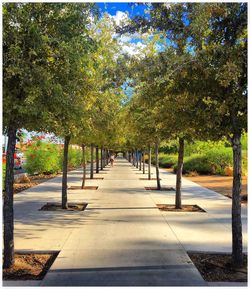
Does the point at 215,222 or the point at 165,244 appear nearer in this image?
the point at 165,244

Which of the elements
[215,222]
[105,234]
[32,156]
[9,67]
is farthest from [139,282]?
[32,156]

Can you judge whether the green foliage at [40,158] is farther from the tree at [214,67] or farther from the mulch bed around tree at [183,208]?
the tree at [214,67]

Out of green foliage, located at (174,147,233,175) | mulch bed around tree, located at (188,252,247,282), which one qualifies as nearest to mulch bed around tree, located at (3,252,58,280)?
mulch bed around tree, located at (188,252,247,282)

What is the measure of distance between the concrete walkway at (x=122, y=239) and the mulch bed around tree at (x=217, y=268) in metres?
0.19

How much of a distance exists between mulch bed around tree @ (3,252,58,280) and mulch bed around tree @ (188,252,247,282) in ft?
7.80

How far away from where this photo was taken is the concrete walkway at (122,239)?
17.3 feet

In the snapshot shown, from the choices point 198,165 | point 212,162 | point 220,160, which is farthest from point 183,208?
point 198,165

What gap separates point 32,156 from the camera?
2472 cm

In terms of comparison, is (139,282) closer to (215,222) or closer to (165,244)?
(165,244)

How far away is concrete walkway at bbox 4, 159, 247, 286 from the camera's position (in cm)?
527

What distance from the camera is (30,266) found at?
232 inches

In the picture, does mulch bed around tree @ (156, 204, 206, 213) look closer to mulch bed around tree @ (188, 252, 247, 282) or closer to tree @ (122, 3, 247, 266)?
mulch bed around tree @ (188, 252, 247, 282)

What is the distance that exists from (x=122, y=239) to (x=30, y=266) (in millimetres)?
2080

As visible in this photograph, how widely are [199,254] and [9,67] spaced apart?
435 centimetres
